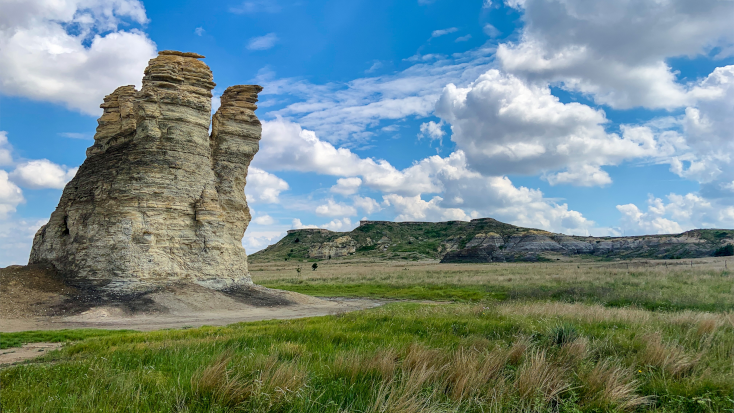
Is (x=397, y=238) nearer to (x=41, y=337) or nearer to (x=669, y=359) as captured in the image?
(x=41, y=337)

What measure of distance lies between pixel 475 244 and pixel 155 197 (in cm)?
9713

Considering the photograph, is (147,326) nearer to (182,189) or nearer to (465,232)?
(182,189)

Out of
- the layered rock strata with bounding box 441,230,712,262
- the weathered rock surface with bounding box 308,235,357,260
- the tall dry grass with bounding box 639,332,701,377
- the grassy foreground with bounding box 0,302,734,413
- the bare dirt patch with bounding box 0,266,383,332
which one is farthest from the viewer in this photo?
the weathered rock surface with bounding box 308,235,357,260

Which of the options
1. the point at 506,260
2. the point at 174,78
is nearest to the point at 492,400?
the point at 174,78

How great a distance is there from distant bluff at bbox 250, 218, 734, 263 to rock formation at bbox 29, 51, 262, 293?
3111 inches

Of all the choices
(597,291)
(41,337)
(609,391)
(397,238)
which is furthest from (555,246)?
(609,391)

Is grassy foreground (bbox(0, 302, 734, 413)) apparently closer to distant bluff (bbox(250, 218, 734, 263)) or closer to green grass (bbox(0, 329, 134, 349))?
green grass (bbox(0, 329, 134, 349))

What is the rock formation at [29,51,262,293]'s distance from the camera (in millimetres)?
23641

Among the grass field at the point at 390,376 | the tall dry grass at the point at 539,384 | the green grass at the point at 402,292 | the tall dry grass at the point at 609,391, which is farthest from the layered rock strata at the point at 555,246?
the tall dry grass at the point at 539,384

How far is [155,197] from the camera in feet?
82.0

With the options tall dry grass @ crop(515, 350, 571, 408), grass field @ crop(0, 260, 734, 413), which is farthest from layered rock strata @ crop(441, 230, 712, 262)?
tall dry grass @ crop(515, 350, 571, 408)

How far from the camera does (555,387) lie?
536cm

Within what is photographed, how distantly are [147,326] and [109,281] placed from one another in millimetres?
7649

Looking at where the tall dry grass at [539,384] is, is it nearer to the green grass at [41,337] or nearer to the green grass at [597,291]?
the green grass at [41,337]
